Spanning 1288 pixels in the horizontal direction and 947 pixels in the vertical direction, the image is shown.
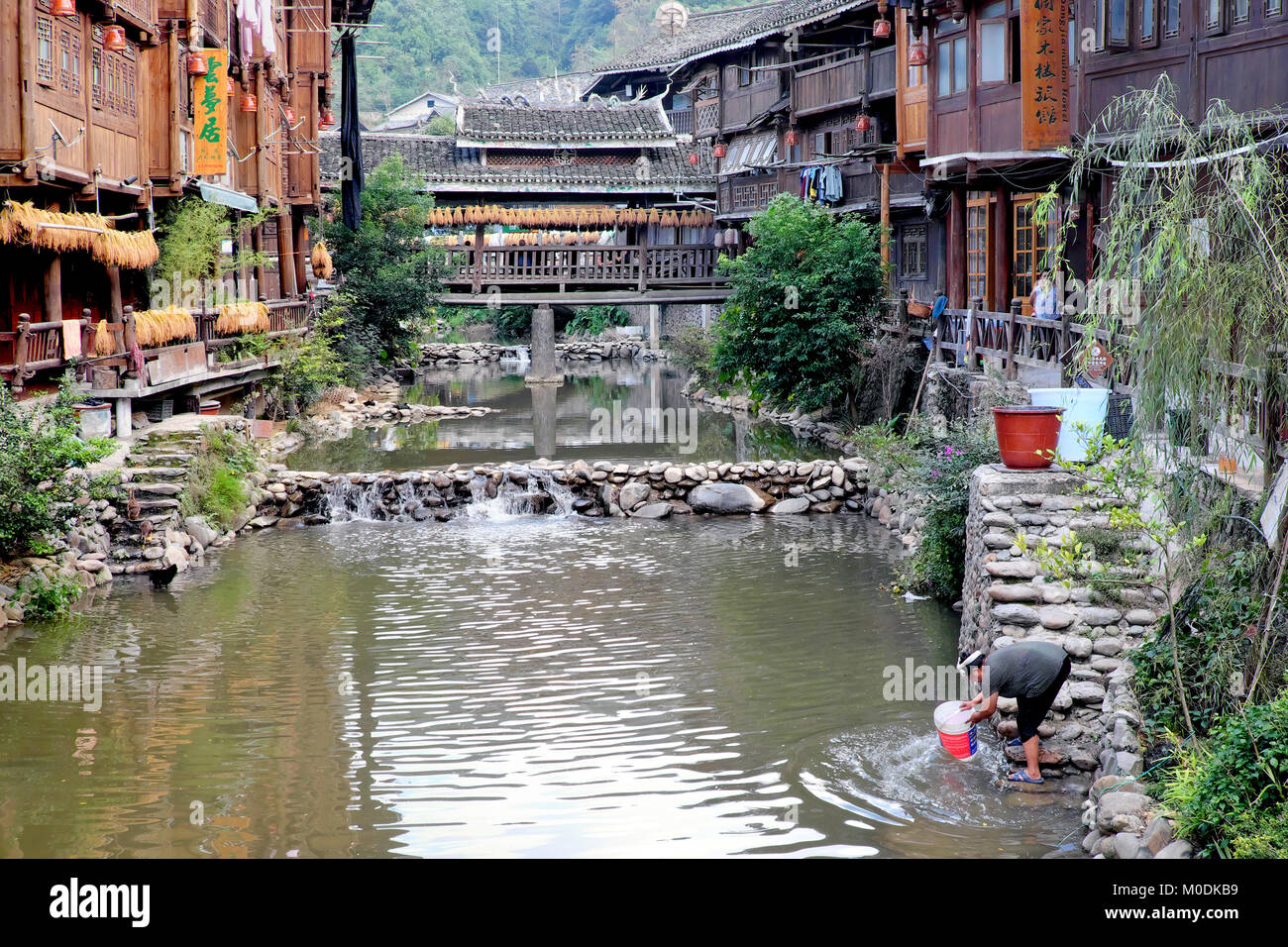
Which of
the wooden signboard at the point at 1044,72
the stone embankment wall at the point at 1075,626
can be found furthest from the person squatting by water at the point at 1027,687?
the wooden signboard at the point at 1044,72

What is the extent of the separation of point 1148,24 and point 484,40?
205 feet

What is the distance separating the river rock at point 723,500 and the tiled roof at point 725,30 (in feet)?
42.8

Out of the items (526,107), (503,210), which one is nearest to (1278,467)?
(503,210)

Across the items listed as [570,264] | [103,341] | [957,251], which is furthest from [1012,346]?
[570,264]

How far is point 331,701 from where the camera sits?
10906 mm

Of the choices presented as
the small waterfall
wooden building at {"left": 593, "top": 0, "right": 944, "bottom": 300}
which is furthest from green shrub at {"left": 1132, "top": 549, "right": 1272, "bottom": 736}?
wooden building at {"left": 593, "top": 0, "right": 944, "bottom": 300}

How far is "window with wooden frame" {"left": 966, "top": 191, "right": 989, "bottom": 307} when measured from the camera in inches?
890

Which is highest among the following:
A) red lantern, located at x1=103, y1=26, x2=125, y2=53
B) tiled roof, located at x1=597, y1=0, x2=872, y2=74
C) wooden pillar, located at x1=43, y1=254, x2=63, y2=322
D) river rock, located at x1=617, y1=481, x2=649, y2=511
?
tiled roof, located at x1=597, y1=0, x2=872, y2=74

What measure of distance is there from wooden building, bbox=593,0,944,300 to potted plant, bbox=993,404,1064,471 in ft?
44.3

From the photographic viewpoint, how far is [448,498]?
19.7m

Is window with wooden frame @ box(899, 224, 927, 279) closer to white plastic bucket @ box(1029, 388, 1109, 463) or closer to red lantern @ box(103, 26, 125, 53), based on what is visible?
white plastic bucket @ box(1029, 388, 1109, 463)

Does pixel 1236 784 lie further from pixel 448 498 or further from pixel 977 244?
pixel 977 244

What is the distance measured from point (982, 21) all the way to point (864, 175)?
8.81 m
